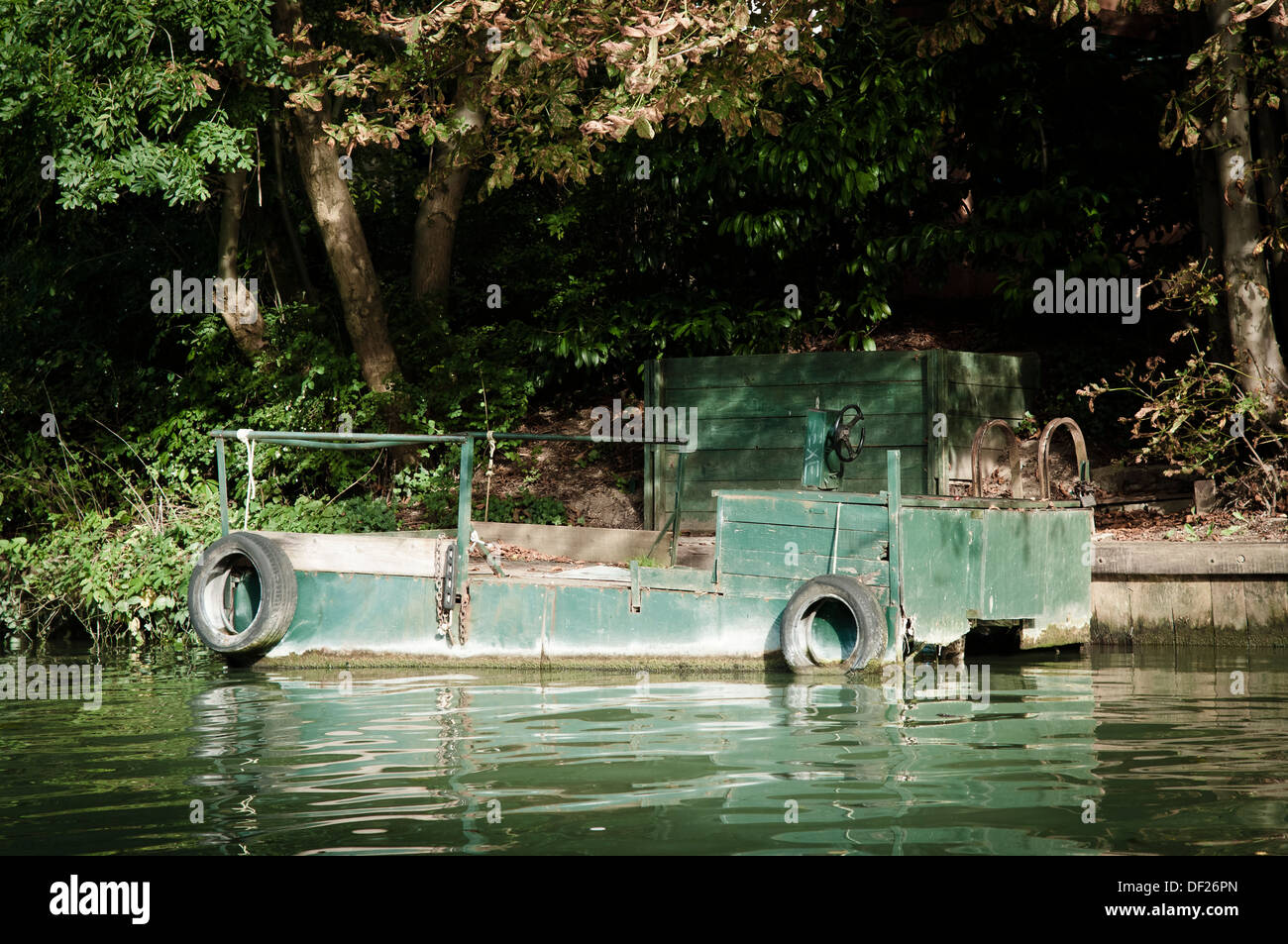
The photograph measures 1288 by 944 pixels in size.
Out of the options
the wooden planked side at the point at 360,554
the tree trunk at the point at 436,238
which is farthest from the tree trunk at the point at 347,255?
the wooden planked side at the point at 360,554

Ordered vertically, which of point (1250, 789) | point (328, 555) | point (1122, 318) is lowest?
point (1250, 789)

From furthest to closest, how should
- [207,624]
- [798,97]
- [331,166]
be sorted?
[798,97], [331,166], [207,624]

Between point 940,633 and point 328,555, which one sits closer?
point 940,633

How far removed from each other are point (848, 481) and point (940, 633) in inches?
145

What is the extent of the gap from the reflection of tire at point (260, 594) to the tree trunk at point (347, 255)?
4.10 m

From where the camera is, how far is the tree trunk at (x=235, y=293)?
13883mm

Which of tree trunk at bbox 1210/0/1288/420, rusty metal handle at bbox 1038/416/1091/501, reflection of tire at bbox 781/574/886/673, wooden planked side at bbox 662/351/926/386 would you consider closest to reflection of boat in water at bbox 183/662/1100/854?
reflection of tire at bbox 781/574/886/673

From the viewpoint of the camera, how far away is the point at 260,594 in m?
9.55

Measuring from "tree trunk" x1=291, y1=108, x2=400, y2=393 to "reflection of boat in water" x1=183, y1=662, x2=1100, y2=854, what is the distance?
18.3 ft

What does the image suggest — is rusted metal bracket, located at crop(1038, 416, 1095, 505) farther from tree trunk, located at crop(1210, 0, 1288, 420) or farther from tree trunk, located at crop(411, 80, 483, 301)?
tree trunk, located at crop(411, 80, 483, 301)

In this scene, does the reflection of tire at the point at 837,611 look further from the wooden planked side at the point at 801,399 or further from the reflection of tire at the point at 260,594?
the wooden planked side at the point at 801,399

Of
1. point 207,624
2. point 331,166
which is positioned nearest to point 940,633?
point 207,624

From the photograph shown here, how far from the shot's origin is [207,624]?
9.42 metres

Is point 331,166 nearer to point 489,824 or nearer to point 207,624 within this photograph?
point 207,624
